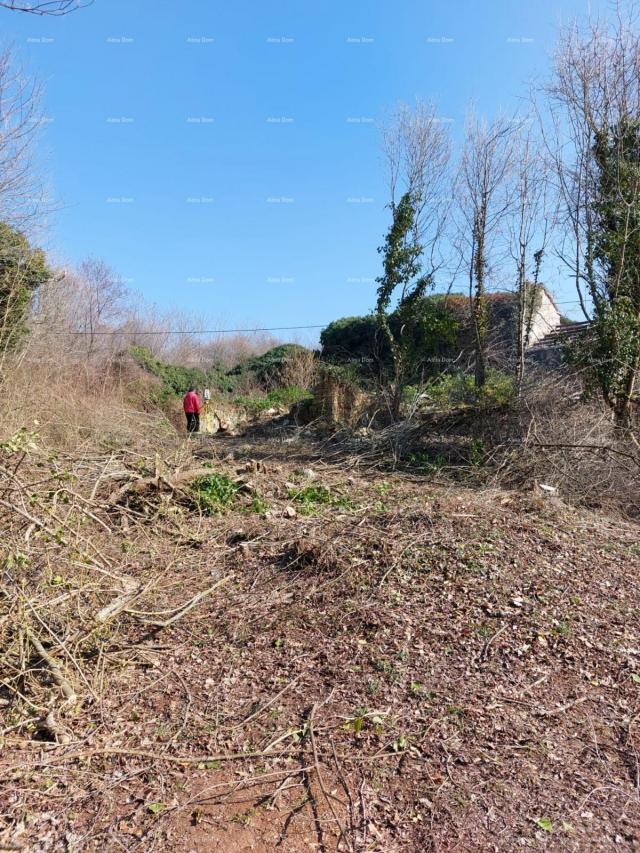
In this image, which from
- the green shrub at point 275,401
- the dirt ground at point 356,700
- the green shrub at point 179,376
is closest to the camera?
the dirt ground at point 356,700

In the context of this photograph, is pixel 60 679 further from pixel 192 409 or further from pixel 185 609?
pixel 192 409

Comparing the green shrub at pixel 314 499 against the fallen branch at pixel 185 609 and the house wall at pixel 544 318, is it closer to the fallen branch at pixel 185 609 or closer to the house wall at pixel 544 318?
the fallen branch at pixel 185 609

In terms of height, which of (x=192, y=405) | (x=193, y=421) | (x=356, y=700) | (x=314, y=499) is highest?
(x=192, y=405)

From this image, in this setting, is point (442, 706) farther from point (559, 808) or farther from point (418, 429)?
point (418, 429)

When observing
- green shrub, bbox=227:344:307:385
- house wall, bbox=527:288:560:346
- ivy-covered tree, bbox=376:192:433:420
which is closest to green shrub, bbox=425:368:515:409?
ivy-covered tree, bbox=376:192:433:420

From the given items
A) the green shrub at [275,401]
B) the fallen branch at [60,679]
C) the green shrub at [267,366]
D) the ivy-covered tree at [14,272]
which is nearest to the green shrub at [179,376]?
the green shrub at [267,366]

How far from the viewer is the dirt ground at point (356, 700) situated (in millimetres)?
A: 2428

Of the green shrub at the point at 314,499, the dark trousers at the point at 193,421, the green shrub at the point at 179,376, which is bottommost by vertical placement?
the green shrub at the point at 314,499

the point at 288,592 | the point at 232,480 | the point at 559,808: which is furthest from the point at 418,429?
the point at 559,808

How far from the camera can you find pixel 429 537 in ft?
16.8

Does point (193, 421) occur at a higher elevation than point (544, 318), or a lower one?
lower

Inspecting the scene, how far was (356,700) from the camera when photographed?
3223mm

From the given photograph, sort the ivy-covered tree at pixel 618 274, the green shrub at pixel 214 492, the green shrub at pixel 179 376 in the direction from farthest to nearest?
the green shrub at pixel 179 376
the ivy-covered tree at pixel 618 274
the green shrub at pixel 214 492

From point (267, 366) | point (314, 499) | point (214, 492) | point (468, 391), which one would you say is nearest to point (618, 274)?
point (468, 391)
